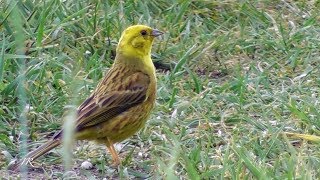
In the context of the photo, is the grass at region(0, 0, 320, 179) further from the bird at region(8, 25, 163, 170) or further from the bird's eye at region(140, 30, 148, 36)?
the bird's eye at region(140, 30, 148, 36)

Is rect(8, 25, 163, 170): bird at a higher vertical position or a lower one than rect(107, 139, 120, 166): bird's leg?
higher

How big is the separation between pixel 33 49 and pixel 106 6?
3.01ft

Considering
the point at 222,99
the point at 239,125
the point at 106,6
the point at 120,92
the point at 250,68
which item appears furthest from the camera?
the point at 106,6

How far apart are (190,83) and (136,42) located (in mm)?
763

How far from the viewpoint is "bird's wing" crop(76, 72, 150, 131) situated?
479 centimetres

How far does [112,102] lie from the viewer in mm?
4941

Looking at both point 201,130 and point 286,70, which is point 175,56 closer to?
point 286,70

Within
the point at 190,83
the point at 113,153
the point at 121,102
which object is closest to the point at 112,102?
the point at 121,102

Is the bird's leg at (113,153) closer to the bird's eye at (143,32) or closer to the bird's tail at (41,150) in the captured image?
the bird's tail at (41,150)

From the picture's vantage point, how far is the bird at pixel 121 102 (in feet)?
15.6

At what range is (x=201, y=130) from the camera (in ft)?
17.3

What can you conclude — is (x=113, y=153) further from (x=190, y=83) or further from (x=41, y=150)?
(x=190, y=83)

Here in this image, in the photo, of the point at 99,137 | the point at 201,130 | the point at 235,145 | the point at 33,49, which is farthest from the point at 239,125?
the point at 33,49

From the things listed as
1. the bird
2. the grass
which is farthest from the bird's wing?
the grass
